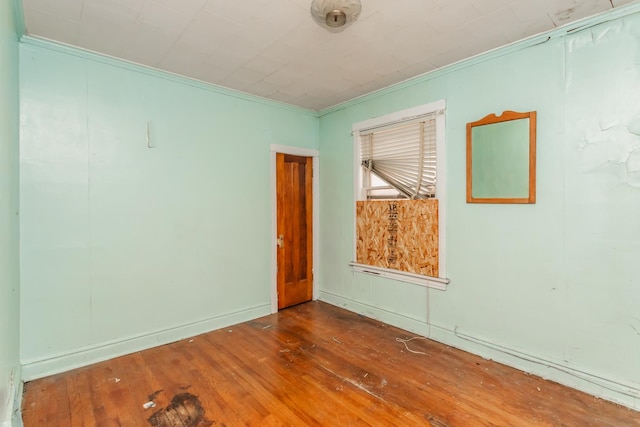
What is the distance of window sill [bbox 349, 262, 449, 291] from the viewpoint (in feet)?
10.8

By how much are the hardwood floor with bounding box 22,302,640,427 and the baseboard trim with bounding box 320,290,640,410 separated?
0.09 meters

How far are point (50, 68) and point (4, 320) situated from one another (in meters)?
2.15

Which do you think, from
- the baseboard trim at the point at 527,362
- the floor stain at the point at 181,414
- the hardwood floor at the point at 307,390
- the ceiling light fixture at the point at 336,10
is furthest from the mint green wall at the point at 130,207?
the ceiling light fixture at the point at 336,10

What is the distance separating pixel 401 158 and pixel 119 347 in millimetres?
3582

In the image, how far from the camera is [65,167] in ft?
8.93

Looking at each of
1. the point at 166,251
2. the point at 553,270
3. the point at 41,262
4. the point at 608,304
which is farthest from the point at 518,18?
the point at 41,262

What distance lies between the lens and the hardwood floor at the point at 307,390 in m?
2.12

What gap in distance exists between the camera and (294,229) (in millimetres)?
4504

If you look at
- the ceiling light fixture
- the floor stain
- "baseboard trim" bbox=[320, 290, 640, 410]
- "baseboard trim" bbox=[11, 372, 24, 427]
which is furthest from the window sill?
"baseboard trim" bbox=[11, 372, 24, 427]

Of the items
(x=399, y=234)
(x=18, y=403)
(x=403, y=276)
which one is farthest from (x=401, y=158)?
(x=18, y=403)

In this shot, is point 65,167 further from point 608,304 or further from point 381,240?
point 608,304

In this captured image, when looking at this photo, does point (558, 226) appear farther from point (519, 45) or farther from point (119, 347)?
point (119, 347)

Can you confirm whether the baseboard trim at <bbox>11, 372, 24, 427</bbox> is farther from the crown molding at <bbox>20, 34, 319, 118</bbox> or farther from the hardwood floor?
the crown molding at <bbox>20, 34, 319, 118</bbox>

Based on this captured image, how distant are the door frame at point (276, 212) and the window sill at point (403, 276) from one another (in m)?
0.74
